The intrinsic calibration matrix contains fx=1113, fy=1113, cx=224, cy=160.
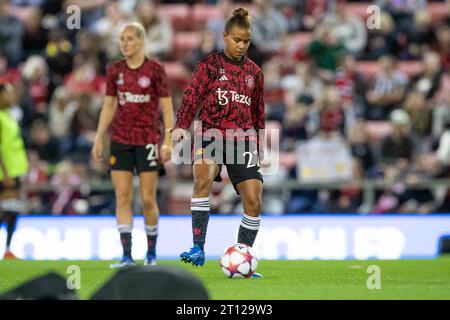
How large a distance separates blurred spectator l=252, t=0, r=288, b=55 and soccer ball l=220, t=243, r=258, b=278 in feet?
33.8

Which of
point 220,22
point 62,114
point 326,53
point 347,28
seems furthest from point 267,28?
point 62,114

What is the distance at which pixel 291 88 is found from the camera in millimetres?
19266

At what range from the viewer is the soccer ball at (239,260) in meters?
10.1

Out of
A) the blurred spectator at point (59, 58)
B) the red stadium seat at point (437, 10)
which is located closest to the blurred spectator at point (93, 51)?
the blurred spectator at point (59, 58)

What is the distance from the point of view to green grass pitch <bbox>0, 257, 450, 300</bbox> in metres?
8.99

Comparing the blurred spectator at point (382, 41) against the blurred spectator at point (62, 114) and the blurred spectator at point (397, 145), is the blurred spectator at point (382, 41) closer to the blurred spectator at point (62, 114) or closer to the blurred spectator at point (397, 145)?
the blurred spectator at point (397, 145)

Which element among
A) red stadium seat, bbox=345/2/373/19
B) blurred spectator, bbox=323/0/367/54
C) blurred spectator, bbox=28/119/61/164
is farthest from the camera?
red stadium seat, bbox=345/2/373/19

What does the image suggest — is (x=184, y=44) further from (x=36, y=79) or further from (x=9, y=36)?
(x=9, y=36)

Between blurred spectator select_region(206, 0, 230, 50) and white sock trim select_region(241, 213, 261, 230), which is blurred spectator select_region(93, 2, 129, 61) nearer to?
blurred spectator select_region(206, 0, 230, 50)

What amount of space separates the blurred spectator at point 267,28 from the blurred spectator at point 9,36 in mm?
4489

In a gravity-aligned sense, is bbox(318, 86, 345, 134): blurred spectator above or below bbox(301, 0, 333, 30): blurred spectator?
below

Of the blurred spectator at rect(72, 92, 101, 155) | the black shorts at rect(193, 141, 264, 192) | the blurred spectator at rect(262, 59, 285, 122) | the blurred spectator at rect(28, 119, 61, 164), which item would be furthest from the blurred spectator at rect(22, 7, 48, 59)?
the black shorts at rect(193, 141, 264, 192)

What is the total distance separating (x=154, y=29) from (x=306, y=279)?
10.5 m

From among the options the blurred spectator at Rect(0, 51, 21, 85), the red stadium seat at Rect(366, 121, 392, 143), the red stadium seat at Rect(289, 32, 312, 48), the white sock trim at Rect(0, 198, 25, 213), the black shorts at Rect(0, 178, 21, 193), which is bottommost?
the white sock trim at Rect(0, 198, 25, 213)
